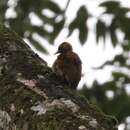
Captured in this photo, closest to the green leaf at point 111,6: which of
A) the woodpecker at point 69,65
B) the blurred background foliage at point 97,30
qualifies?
the blurred background foliage at point 97,30

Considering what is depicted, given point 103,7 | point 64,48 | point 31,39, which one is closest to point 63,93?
point 64,48

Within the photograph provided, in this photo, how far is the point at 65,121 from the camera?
2.69m

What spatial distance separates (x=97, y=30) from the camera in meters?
5.54

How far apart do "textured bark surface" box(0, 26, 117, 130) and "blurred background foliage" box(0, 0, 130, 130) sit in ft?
6.41

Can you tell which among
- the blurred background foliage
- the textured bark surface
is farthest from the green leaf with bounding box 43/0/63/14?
the textured bark surface

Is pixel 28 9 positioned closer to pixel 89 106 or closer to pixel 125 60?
pixel 125 60

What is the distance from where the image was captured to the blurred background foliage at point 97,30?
5.55 m

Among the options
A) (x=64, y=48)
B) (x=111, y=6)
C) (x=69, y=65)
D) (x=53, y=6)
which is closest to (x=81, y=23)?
(x=111, y=6)

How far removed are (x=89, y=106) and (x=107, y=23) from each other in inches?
109

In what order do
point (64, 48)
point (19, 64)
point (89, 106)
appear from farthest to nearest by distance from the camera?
1. point (64, 48)
2. point (19, 64)
3. point (89, 106)

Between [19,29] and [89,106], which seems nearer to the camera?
[89,106]

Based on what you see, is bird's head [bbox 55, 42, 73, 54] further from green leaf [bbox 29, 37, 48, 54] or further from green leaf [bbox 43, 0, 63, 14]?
green leaf [bbox 43, 0, 63, 14]

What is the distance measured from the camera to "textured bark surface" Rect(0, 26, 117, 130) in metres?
2.71

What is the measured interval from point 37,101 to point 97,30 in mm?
2709
